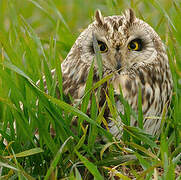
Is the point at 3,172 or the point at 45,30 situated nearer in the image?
the point at 3,172

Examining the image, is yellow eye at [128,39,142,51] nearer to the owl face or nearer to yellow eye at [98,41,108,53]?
the owl face

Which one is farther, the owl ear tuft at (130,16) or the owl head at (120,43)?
the owl ear tuft at (130,16)

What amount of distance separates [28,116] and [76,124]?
1.07 feet

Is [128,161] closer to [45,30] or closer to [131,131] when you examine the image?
[131,131]

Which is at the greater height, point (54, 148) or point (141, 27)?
point (141, 27)

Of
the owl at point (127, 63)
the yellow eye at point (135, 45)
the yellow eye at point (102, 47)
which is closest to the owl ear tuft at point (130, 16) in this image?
the owl at point (127, 63)

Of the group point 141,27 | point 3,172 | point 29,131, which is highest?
point 141,27

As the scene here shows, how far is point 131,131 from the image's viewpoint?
3.03 meters

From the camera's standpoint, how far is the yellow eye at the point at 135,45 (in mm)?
3348

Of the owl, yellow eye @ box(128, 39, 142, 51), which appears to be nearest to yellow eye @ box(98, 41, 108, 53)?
the owl

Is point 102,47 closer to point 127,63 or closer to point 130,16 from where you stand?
point 127,63

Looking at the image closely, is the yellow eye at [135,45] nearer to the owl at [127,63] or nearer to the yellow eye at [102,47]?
the owl at [127,63]

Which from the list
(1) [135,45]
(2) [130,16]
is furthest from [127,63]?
(2) [130,16]

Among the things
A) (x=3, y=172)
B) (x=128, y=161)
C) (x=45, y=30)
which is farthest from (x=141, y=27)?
(x=45, y=30)
